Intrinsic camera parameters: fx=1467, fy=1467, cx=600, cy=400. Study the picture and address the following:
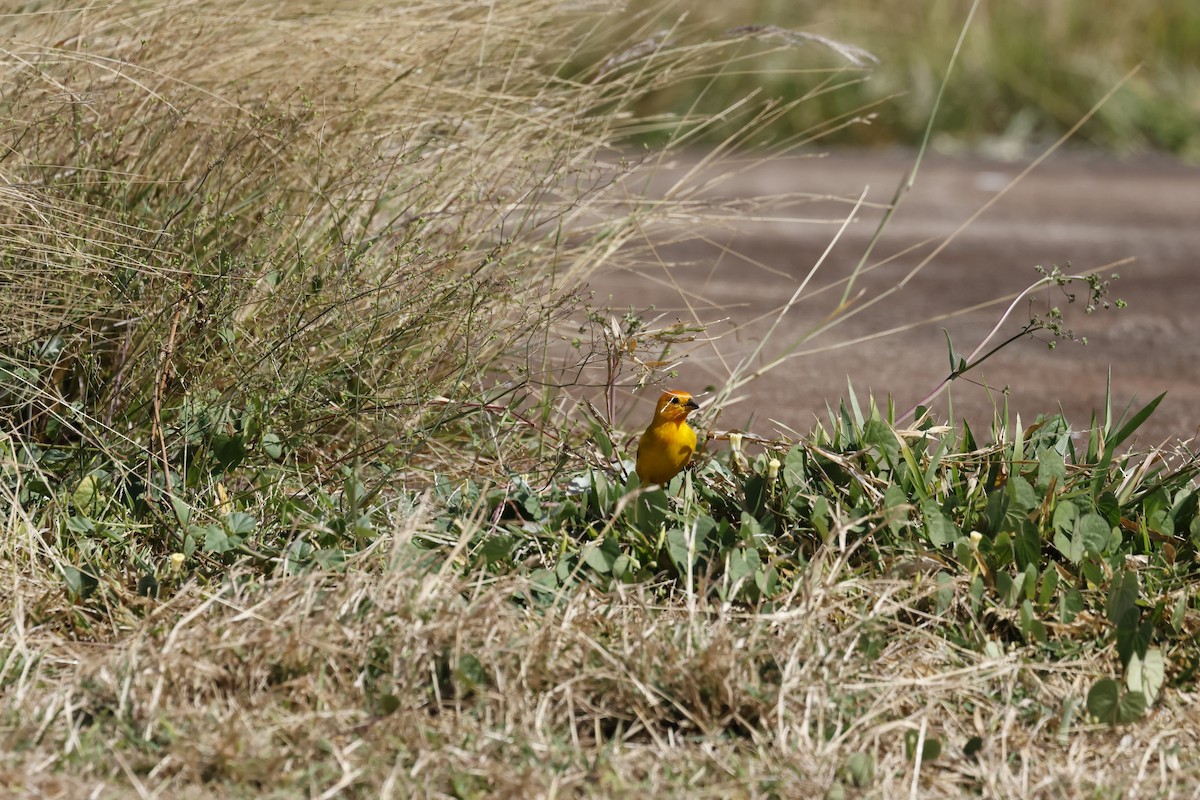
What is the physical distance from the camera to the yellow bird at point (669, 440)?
9.57 feet

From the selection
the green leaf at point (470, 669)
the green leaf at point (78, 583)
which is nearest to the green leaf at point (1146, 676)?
the green leaf at point (470, 669)

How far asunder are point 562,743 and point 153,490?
1.13 metres

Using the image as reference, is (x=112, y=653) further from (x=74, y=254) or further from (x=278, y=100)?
(x=278, y=100)

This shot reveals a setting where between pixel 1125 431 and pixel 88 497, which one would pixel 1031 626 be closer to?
pixel 1125 431

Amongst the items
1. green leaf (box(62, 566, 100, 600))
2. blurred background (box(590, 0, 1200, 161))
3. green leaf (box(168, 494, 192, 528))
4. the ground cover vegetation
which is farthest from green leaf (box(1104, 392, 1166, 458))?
blurred background (box(590, 0, 1200, 161))

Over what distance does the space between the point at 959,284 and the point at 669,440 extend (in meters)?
3.40

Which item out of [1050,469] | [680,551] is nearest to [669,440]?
[680,551]

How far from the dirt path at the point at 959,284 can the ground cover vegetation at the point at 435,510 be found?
1.40 ft

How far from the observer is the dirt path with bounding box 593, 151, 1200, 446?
427 centimetres

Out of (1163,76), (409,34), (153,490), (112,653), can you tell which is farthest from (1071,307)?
(1163,76)

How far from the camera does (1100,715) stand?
2.51m

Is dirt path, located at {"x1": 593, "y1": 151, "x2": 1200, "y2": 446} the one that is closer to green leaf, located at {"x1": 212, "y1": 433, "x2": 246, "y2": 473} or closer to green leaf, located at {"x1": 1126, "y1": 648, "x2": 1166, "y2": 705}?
green leaf, located at {"x1": 1126, "y1": 648, "x2": 1166, "y2": 705}

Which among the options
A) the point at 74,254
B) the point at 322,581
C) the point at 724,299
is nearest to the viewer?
the point at 322,581

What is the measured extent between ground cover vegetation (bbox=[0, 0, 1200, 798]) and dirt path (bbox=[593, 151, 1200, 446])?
43cm
